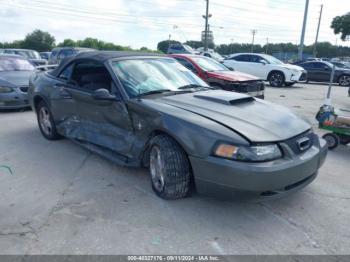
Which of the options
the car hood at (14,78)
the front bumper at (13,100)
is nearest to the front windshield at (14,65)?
the car hood at (14,78)

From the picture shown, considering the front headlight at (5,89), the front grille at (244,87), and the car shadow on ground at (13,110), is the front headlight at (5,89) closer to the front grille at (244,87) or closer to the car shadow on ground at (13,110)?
the car shadow on ground at (13,110)

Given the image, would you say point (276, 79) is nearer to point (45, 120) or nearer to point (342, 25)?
→ point (45, 120)

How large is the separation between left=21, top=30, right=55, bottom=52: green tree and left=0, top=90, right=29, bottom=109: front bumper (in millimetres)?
53334

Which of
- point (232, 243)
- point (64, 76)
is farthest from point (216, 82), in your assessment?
point (232, 243)

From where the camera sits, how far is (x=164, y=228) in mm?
2824

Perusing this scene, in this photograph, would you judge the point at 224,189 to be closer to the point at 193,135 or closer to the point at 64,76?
the point at 193,135

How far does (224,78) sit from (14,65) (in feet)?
19.7

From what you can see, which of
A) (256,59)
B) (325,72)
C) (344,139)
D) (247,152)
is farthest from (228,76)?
(325,72)

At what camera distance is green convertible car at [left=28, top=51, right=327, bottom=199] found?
2721 millimetres

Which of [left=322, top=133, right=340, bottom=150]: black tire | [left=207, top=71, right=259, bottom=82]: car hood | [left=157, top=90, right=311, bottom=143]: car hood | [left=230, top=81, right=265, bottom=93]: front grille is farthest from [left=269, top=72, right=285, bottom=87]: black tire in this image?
[left=157, top=90, right=311, bottom=143]: car hood

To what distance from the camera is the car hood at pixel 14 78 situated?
769 centimetres

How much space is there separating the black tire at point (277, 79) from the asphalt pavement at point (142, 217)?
453 inches

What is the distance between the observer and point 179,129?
2.99 metres

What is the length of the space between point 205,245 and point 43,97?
394 cm
